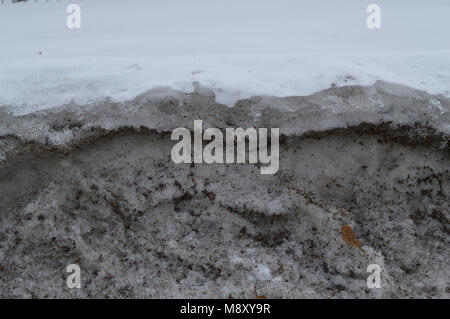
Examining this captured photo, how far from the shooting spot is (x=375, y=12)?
3.88 m

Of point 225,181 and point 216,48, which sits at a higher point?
point 216,48

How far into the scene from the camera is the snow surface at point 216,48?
10.2 feet

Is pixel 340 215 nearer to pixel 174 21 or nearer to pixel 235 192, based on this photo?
pixel 235 192

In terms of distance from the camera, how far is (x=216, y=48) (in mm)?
3568

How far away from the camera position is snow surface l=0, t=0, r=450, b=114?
310 cm

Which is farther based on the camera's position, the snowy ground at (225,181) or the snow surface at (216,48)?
the snow surface at (216,48)

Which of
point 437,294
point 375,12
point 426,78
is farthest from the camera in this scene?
point 375,12

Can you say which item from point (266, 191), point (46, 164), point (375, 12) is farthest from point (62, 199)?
point (375, 12)

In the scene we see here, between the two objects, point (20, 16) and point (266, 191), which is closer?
point (266, 191)

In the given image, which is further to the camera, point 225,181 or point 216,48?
point 216,48

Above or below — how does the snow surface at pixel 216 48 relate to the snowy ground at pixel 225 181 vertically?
above

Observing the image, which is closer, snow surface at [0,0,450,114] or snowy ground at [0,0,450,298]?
snowy ground at [0,0,450,298]

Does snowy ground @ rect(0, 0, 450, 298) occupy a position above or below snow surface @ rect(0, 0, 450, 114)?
below

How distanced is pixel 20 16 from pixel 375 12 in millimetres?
3857
